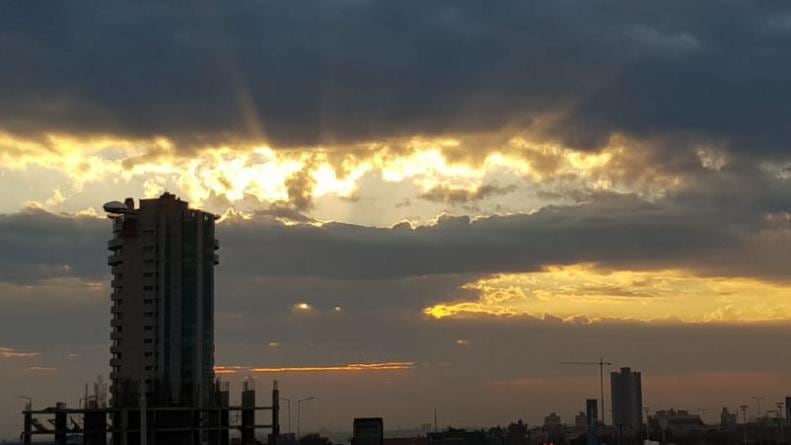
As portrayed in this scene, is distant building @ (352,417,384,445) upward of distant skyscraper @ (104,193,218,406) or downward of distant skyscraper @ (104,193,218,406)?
downward

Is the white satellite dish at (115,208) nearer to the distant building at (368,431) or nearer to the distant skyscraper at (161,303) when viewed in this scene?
the distant skyscraper at (161,303)

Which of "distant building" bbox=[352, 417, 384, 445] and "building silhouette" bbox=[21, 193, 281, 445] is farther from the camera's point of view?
"distant building" bbox=[352, 417, 384, 445]

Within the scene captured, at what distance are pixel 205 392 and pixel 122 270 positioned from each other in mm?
18730

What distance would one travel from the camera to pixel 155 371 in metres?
143

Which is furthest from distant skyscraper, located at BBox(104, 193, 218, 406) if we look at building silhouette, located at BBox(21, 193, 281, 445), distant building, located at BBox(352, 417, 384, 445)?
distant building, located at BBox(352, 417, 384, 445)

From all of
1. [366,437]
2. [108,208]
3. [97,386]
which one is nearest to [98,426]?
[97,386]

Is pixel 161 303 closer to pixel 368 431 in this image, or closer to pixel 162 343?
pixel 162 343

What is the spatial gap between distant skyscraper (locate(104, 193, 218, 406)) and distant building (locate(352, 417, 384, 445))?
2796 cm

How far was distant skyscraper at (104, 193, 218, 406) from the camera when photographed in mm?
143125

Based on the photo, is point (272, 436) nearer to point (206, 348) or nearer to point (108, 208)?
point (206, 348)

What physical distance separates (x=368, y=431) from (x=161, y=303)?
40774 millimetres

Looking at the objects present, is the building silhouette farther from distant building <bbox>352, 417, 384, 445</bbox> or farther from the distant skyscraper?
distant building <bbox>352, 417, 384, 445</bbox>

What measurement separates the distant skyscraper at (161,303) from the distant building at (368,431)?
28.0 m

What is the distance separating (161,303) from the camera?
144375 millimetres
